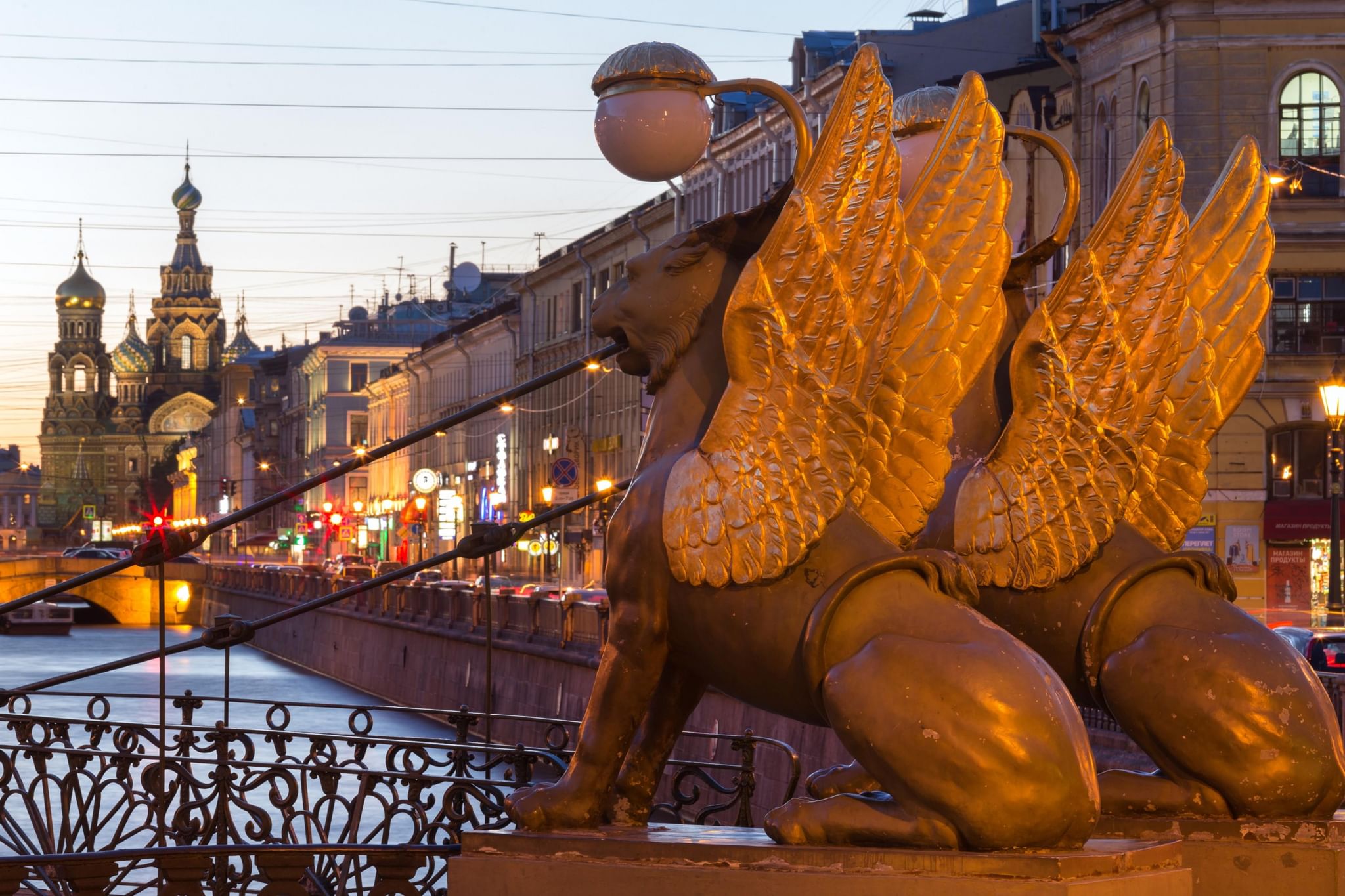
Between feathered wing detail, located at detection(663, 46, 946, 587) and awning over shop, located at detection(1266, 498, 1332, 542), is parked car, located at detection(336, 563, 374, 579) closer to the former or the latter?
awning over shop, located at detection(1266, 498, 1332, 542)

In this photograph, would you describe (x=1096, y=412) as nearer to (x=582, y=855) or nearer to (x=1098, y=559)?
(x=1098, y=559)

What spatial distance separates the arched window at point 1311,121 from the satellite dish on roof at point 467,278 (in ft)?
200

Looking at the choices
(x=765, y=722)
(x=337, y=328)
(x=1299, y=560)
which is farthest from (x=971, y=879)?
(x=337, y=328)

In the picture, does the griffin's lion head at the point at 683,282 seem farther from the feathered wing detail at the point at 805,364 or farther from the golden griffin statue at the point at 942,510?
the feathered wing detail at the point at 805,364

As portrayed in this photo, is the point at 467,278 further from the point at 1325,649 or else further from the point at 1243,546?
the point at 1325,649

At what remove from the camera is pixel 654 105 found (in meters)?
4.69

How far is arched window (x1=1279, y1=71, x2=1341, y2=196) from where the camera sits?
103 ft

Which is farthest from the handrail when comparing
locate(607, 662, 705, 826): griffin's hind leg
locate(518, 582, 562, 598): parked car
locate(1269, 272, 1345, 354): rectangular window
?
locate(518, 582, 562, 598): parked car

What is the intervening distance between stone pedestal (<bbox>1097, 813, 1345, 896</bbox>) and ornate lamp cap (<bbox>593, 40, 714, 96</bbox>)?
2006 millimetres

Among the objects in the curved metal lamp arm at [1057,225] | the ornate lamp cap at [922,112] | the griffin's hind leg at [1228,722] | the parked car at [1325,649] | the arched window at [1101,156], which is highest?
the arched window at [1101,156]

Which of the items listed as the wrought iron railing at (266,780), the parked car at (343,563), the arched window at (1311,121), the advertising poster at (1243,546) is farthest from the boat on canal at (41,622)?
the wrought iron railing at (266,780)

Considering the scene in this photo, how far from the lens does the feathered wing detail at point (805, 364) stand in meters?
4.23

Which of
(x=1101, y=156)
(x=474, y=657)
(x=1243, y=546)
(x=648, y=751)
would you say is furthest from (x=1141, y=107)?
(x=648, y=751)

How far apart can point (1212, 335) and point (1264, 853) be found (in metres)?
1.28
